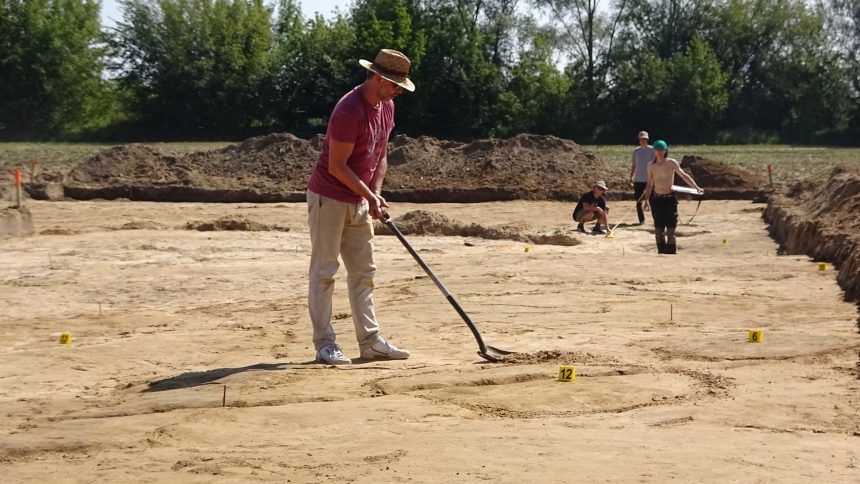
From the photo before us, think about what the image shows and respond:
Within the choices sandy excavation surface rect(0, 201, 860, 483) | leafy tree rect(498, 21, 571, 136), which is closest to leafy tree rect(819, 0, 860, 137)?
leafy tree rect(498, 21, 571, 136)

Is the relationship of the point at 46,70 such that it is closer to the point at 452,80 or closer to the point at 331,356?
the point at 452,80

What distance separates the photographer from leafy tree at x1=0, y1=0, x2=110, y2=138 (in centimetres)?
5175

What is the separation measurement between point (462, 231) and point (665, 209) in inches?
144

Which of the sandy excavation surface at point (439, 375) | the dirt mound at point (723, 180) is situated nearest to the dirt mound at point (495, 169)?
the dirt mound at point (723, 180)

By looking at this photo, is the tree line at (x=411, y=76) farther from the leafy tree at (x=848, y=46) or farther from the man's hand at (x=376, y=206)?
the man's hand at (x=376, y=206)

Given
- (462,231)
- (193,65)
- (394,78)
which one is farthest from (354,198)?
(193,65)

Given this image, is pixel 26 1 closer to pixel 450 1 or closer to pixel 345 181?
pixel 450 1

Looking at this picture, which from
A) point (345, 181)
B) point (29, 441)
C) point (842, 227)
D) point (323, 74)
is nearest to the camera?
point (29, 441)

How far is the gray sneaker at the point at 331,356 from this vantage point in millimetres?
8250

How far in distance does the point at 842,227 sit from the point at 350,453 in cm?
1118

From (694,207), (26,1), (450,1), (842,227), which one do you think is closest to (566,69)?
(450,1)

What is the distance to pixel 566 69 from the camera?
58.0 m

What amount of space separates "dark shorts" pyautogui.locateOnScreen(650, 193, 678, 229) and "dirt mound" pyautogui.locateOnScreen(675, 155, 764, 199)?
34.6 ft

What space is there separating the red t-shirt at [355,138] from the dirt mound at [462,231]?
33.3 feet
